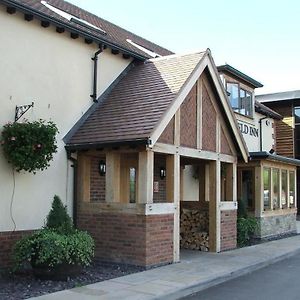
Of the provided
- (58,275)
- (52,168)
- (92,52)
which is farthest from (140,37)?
(58,275)

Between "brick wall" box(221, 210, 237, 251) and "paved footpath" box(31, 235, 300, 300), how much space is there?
0.32 m

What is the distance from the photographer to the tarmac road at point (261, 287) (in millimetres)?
7967

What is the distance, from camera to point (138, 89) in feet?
39.3

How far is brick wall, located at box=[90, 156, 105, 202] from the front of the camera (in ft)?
37.7

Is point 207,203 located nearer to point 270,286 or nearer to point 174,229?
point 174,229

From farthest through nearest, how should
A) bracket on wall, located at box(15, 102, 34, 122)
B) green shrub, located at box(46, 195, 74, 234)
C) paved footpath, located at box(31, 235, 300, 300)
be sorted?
bracket on wall, located at box(15, 102, 34, 122) → green shrub, located at box(46, 195, 74, 234) → paved footpath, located at box(31, 235, 300, 300)

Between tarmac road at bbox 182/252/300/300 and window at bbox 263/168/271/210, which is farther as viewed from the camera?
window at bbox 263/168/271/210

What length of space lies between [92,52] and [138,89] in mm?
1501

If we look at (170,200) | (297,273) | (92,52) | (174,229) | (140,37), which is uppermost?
(140,37)

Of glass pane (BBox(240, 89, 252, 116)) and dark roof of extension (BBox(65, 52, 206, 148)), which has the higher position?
glass pane (BBox(240, 89, 252, 116))

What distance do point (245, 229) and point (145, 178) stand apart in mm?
6103

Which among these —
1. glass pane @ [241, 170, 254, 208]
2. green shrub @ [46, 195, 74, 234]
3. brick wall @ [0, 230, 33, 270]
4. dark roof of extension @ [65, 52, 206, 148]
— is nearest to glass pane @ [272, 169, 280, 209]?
glass pane @ [241, 170, 254, 208]

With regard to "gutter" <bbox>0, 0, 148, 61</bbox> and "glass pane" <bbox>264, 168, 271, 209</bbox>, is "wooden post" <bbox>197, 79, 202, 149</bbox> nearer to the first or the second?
"gutter" <bbox>0, 0, 148, 61</bbox>

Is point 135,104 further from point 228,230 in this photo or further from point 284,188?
point 284,188
